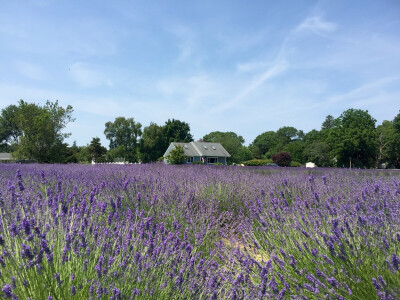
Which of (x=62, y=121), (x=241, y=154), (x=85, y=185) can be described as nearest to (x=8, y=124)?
(x=62, y=121)

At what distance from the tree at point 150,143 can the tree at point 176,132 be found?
4598mm

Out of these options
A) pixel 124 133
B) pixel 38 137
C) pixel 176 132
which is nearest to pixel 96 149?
pixel 124 133

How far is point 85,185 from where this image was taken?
451cm

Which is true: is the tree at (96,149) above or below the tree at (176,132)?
below

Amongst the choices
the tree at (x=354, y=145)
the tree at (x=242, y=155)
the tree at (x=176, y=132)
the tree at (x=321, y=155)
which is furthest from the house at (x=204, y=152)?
the tree at (x=354, y=145)

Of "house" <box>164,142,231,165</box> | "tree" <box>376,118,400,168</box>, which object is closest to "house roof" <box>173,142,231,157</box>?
"house" <box>164,142,231,165</box>

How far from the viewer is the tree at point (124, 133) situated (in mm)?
49500

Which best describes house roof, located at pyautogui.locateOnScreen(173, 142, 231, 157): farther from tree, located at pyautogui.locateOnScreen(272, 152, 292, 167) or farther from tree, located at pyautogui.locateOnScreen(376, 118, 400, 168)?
tree, located at pyautogui.locateOnScreen(376, 118, 400, 168)

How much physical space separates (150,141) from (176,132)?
317 inches

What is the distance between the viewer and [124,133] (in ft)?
164

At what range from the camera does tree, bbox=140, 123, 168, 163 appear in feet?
152

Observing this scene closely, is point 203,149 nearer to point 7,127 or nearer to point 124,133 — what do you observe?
point 124,133

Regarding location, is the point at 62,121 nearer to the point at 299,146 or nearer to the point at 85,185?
the point at 85,185

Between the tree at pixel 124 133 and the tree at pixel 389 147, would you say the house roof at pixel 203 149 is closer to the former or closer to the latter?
the tree at pixel 124 133
